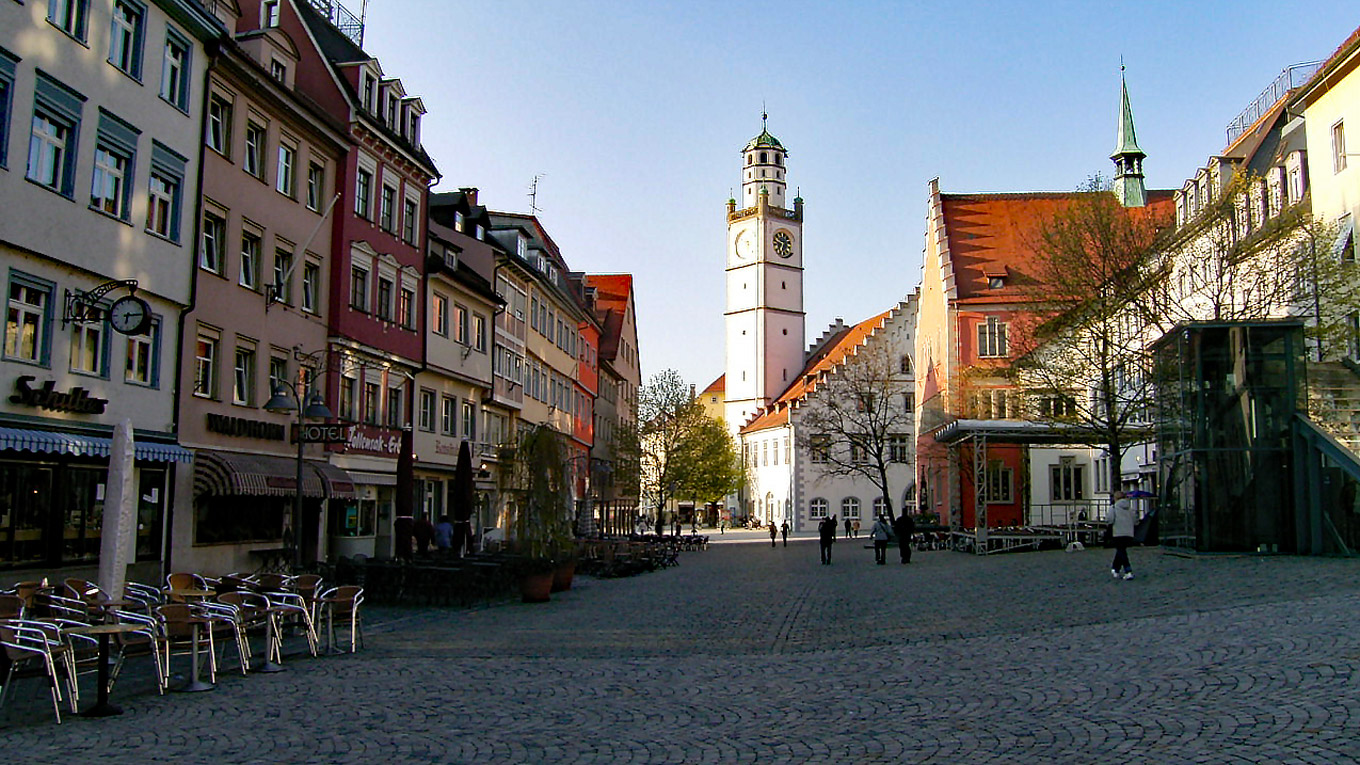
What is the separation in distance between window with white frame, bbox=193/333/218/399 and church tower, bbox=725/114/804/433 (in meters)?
83.8

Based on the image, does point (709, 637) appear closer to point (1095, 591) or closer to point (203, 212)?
point (1095, 591)

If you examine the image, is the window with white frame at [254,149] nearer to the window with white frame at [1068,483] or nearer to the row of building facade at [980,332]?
the row of building facade at [980,332]

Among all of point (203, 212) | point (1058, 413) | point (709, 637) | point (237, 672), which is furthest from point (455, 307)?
point (237, 672)

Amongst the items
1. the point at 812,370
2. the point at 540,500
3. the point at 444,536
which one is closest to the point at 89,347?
the point at 540,500

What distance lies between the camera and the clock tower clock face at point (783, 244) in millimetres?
108375

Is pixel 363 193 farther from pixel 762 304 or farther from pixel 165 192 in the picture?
pixel 762 304

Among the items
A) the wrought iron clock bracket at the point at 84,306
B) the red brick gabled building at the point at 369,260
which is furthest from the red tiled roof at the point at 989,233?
the wrought iron clock bracket at the point at 84,306

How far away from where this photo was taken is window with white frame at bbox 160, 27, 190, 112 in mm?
22203

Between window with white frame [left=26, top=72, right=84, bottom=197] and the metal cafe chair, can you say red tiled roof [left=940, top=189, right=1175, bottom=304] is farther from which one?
the metal cafe chair

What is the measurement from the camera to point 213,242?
80.2ft

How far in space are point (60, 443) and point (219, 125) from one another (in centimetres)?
887

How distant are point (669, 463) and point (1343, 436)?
154ft

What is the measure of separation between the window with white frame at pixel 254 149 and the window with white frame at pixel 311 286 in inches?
114

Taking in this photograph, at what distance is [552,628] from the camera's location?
17.8m
